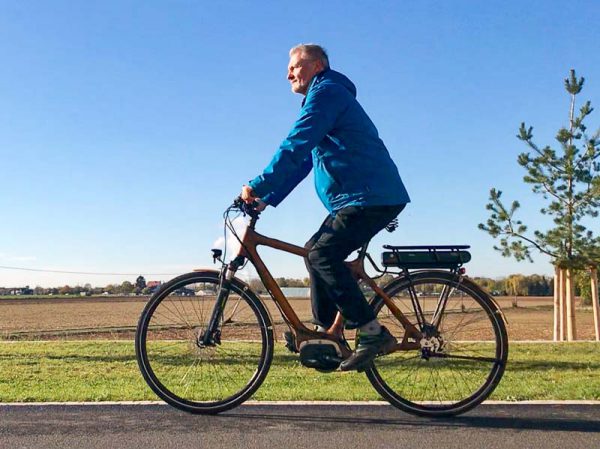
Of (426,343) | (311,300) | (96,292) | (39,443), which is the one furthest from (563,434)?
(96,292)

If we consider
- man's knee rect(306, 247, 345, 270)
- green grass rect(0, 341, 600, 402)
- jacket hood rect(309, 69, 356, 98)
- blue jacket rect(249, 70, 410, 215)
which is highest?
jacket hood rect(309, 69, 356, 98)

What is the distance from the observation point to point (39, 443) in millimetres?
3383

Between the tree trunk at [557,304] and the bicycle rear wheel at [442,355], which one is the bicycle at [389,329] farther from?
the tree trunk at [557,304]

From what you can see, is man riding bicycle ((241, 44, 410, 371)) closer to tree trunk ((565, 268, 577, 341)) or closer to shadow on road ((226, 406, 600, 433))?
shadow on road ((226, 406, 600, 433))

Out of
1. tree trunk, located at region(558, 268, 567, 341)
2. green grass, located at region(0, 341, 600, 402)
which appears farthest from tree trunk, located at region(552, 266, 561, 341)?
green grass, located at region(0, 341, 600, 402)

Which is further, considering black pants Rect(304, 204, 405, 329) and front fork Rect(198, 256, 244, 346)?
front fork Rect(198, 256, 244, 346)

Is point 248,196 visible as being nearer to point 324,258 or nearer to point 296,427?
point 324,258

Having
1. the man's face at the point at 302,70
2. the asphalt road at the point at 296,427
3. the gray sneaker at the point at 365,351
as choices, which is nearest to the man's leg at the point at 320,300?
the gray sneaker at the point at 365,351

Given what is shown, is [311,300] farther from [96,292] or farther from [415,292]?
[96,292]

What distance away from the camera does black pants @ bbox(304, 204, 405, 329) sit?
3898mm

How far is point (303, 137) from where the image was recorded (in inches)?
149

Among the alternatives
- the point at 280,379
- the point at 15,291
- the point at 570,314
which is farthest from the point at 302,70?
the point at 15,291

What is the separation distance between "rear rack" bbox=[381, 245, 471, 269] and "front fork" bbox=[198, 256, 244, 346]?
1.02m

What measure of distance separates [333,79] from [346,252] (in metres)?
1.06
